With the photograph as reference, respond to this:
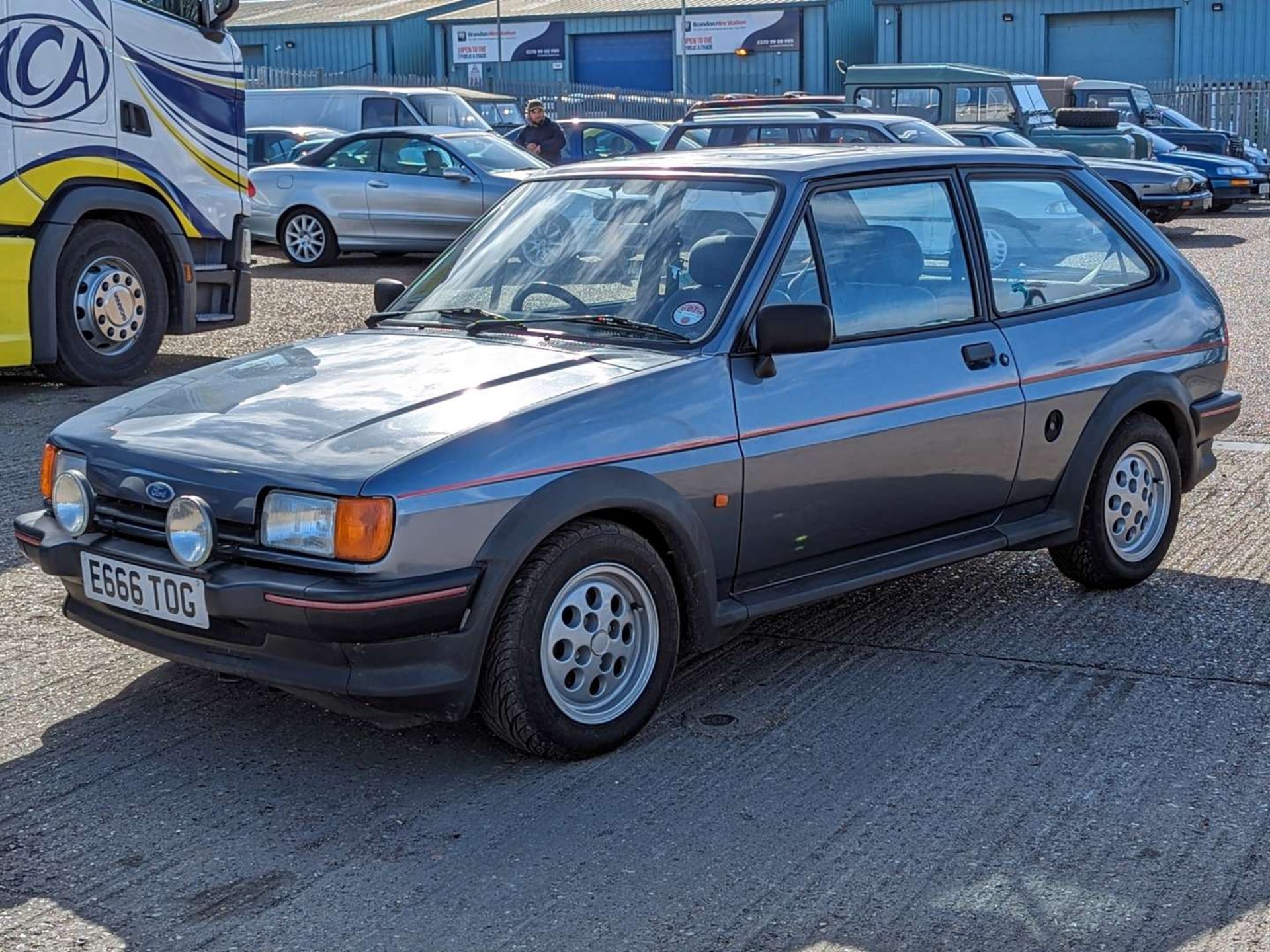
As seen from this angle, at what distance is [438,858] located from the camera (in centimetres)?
381

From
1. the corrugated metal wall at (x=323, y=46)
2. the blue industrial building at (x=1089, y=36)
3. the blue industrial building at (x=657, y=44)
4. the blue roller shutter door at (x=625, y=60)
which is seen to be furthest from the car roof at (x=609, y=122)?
the corrugated metal wall at (x=323, y=46)

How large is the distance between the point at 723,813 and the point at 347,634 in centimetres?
100

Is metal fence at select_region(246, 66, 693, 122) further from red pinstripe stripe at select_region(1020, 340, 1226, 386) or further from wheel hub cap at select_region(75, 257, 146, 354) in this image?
red pinstripe stripe at select_region(1020, 340, 1226, 386)

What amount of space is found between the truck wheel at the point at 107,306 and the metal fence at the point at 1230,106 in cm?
2790

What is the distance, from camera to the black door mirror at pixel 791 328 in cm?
460

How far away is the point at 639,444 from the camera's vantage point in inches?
173

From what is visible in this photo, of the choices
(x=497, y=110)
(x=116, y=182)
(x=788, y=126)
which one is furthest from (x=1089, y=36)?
(x=116, y=182)

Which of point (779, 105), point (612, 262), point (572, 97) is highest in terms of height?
point (572, 97)

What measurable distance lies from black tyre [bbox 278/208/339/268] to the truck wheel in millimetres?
7588

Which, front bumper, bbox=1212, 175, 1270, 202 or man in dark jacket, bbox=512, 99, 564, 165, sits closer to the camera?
man in dark jacket, bbox=512, 99, 564, 165

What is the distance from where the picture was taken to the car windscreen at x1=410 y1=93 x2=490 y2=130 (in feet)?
69.6

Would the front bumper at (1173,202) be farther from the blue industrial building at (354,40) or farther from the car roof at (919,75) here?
the blue industrial building at (354,40)

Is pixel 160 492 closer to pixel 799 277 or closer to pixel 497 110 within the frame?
pixel 799 277

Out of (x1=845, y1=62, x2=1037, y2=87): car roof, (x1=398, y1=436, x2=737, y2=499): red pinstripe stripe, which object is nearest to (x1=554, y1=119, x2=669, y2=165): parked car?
(x1=845, y1=62, x2=1037, y2=87): car roof
